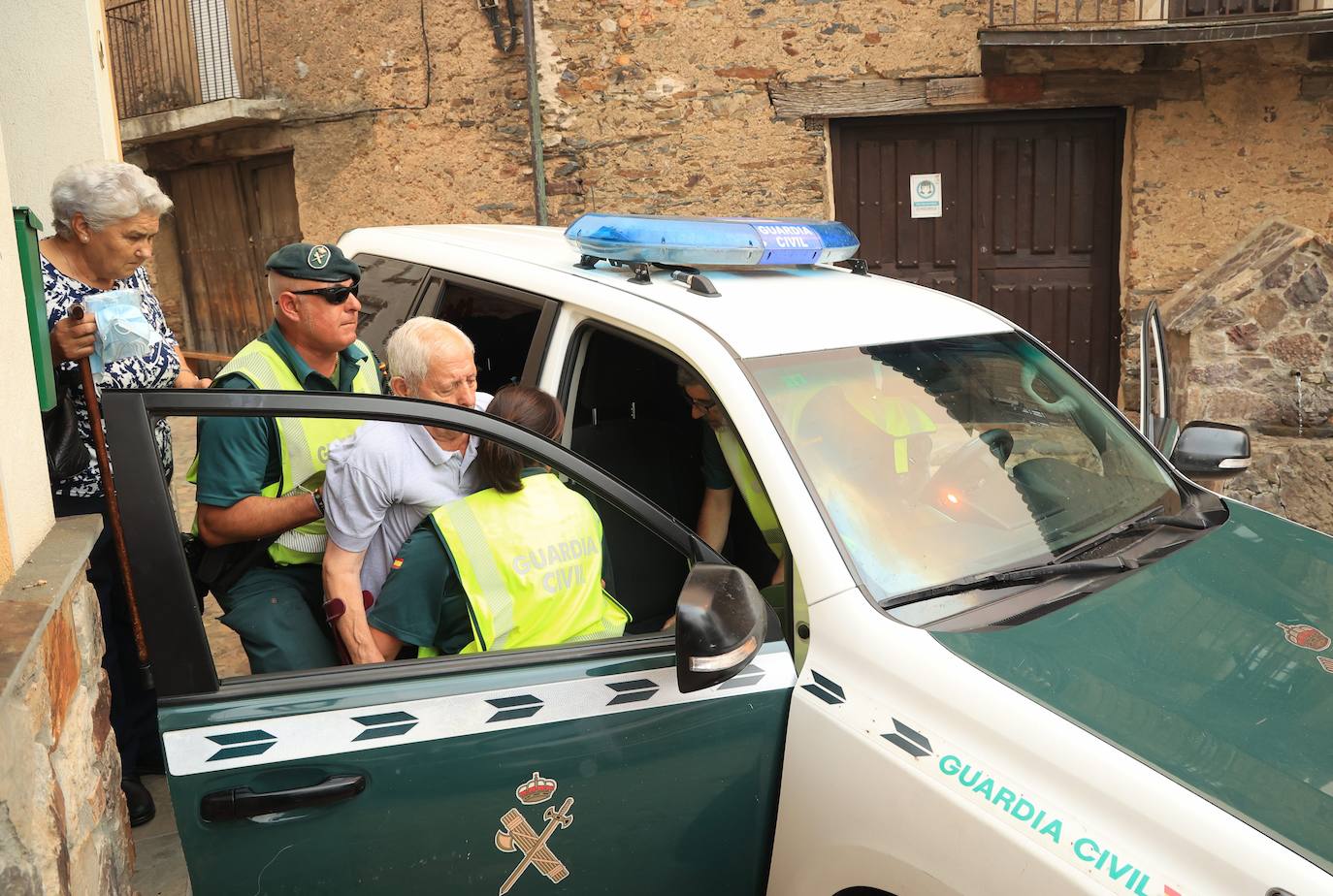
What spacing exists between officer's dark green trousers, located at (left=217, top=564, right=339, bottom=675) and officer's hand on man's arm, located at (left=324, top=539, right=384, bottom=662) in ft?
0.31

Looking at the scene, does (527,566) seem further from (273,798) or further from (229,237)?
(229,237)

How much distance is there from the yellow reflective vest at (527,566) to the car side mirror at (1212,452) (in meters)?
1.75

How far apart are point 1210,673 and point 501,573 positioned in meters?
1.43

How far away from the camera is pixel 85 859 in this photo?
1836 mm

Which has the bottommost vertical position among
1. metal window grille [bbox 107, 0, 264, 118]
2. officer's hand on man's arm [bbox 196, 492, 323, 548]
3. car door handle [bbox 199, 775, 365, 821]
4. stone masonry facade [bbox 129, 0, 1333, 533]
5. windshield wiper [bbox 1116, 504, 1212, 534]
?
car door handle [bbox 199, 775, 365, 821]

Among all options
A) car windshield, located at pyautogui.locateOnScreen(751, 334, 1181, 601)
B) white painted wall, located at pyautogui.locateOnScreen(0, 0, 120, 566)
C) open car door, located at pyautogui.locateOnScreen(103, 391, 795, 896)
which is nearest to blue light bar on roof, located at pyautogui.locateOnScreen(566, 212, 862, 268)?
car windshield, located at pyautogui.locateOnScreen(751, 334, 1181, 601)

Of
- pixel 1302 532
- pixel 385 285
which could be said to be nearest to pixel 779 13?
pixel 385 285

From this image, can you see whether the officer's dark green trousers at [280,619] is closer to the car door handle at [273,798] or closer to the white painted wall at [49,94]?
the car door handle at [273,798]

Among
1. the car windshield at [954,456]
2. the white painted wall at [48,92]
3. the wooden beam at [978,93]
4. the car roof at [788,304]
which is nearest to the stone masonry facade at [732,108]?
the wooden beam at [978,93]

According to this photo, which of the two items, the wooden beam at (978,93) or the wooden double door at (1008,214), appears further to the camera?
the wooden double door at (1008,214)

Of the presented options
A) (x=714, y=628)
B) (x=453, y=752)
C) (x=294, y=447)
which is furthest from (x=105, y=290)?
(x=714, y=628)

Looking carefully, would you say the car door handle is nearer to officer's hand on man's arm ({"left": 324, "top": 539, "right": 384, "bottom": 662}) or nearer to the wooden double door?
officer's hand on man's arm ({"left": 324, "top": 539, "right": 384, "bottom": 662})

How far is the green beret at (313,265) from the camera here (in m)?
3.08

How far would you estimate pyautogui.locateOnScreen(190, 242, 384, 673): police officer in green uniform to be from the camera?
8.53ft
